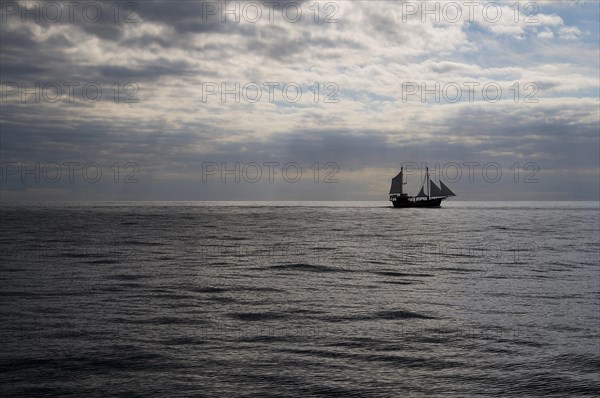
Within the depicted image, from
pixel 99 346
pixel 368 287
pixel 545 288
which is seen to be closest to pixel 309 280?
pixel 368 287

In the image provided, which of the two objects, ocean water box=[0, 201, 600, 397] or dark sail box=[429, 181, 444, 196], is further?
dark sail box=[429, 181, 444, 196]

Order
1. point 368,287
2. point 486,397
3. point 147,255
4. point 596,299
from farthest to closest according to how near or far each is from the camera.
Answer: point 147,255, point 368,287, point 596,299, point 486,397

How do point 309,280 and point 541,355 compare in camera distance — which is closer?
point 541,355

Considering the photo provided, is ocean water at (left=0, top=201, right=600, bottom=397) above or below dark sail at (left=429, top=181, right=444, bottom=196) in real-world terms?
below

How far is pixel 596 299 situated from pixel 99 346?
68.5ft

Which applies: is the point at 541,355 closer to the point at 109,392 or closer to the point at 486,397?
the point at 486,397

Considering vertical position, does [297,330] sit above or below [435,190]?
below

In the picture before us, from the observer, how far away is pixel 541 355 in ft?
51.5

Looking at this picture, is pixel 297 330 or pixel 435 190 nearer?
pixel 297 330

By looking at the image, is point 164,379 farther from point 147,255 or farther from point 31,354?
point 147,255

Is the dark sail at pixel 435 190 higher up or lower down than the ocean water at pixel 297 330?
higher up

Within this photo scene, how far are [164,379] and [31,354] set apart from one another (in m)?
4.44

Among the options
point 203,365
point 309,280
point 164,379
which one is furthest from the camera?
point 309,280

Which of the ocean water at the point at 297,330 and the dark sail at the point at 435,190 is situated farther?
the dark sail at the point at 435,190
